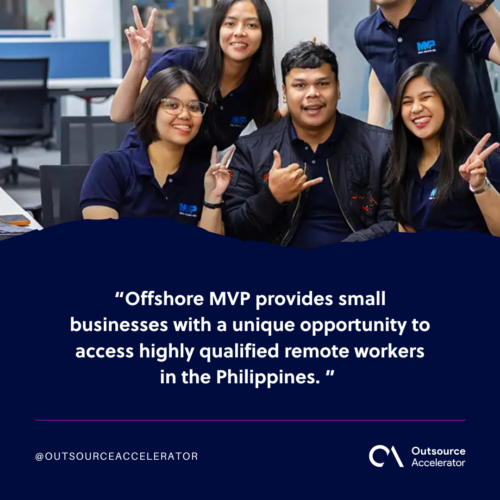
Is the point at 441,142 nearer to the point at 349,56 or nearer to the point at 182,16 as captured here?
the point at 349,56

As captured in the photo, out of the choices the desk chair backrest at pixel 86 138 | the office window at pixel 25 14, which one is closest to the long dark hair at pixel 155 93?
the desk chair backrest at pixel 86 138

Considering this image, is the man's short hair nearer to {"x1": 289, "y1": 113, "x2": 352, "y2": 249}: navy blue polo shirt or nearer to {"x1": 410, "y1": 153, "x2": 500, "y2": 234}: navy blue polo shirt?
{"x1": 289, "y1": 113, "x2": 352, "y2": 249}: navy blue polo shirt

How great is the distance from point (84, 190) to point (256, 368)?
3.07 ft

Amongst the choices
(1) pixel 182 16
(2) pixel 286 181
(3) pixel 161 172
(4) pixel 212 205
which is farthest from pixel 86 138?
(1) pixel 182 16

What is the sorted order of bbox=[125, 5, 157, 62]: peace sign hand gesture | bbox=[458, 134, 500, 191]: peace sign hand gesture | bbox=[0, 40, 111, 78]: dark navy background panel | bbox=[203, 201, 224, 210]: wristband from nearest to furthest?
1. bbox=[458, 134, 500, 191]: peace sign hand gesture
2. bbox=[203, 201, 224, 210]: wristband
3. bbox=[125, 5, 157, 62]: peace sign hand gesture
4. bbox=[0, 40, 111, 78]: dark navy background panel

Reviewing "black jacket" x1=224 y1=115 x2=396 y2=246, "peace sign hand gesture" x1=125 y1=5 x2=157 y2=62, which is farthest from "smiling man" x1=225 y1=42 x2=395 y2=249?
"peace sign hand gesture" x1=125 y1=5 x2=157 y2=62

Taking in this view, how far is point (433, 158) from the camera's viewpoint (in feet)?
7.26

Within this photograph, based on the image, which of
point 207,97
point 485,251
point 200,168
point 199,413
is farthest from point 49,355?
point 207,97

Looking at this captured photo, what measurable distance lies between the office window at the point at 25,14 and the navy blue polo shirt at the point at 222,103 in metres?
8.96

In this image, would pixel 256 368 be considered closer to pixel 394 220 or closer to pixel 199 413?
pixel 199 413

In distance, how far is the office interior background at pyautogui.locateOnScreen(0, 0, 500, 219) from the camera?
3.60m

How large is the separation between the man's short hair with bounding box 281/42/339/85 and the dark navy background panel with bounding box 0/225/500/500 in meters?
0.94

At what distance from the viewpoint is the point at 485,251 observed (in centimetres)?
150

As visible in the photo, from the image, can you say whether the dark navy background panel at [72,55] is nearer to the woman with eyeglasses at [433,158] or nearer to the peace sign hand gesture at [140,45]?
the peace sign hand gesture at [140,45]
